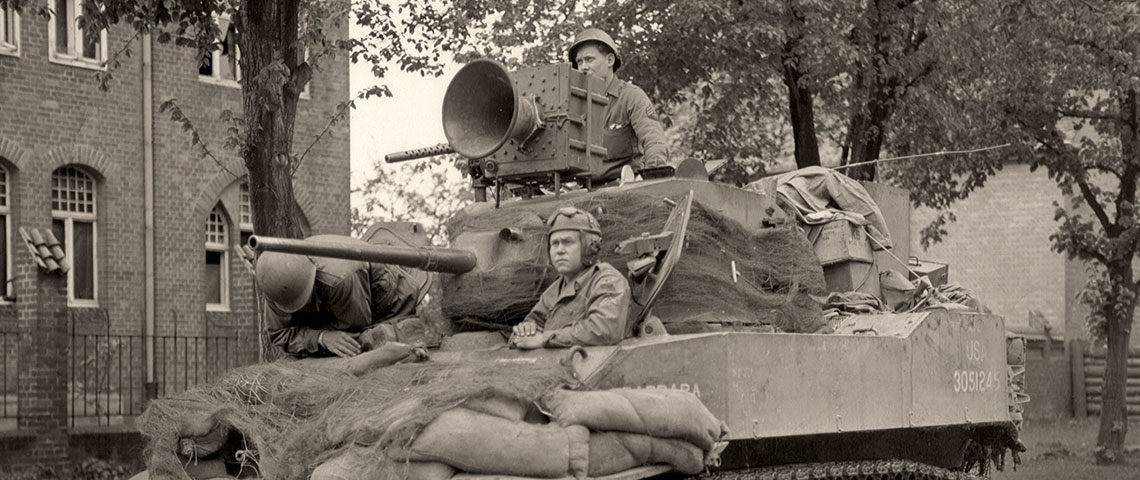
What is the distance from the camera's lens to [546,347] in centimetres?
785

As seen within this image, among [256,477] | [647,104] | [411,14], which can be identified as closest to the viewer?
[256,477]

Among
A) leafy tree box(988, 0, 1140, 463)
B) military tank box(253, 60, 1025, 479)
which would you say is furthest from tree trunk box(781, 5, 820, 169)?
Answer: military tank box(253, 60, 1025, 479)

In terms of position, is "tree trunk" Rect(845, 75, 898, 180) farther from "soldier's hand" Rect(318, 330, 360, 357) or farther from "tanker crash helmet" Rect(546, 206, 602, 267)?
"tanker crash helmet" Rect(546, 206, 602, 267)

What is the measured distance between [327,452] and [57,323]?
8955 mm

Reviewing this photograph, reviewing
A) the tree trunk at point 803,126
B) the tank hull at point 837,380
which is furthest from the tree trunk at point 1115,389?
the tank hull at point 837,380

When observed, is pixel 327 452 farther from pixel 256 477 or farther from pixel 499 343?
pixel 499 343

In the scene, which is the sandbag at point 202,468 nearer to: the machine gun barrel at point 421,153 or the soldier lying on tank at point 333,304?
the soldier lying on tank at point 333,304

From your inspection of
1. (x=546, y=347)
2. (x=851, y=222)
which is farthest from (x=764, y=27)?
(x=546, y=347)

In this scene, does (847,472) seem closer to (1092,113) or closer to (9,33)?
(1092,113)

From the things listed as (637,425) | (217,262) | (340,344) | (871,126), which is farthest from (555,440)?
(217,262)

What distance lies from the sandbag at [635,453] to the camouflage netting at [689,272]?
1.18 m

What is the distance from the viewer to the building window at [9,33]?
20.4 meters

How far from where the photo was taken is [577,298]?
8016mm

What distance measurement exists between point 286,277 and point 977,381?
4.06 m
